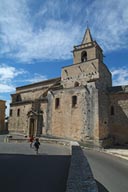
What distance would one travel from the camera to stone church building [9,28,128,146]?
73.4ft

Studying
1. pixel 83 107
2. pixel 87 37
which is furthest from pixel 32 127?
pixel 87 37

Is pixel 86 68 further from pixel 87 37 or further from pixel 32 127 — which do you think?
pixel 32 127

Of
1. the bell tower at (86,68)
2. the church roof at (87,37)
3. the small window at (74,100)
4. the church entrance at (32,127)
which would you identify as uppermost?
the church roof at (87,37)

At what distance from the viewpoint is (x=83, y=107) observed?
23266mm

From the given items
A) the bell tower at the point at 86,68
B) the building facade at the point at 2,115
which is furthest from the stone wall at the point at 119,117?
the building facade at the point at 2,115

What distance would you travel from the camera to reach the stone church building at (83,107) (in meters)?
22.4

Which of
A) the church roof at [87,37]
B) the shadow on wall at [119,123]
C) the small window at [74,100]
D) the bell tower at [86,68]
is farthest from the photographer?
the church roof at [87,37]

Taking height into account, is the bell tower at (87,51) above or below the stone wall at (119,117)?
above

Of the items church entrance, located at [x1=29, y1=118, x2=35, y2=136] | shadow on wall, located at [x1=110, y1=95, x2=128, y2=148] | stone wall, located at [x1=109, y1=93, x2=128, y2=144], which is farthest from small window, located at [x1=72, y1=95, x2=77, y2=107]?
church entrance, located at [x1=29, y1=118, x2=35, y2=136]

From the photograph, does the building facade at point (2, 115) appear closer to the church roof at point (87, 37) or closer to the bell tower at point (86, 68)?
the bell tower at point (86, 68)

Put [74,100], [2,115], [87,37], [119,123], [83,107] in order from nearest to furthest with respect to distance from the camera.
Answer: [119,123]
[83,107]
[74,100]
[87,37]
[2,115]

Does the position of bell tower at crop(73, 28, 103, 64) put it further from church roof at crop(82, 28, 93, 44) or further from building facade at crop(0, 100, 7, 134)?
building facade at crop(0, 100, 7, 134)

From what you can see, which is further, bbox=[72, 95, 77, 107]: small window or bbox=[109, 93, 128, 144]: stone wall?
bbox=[72, 95, 77, 107]: small window

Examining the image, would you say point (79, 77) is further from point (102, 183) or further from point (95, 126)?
Answer: point (102, 183)
